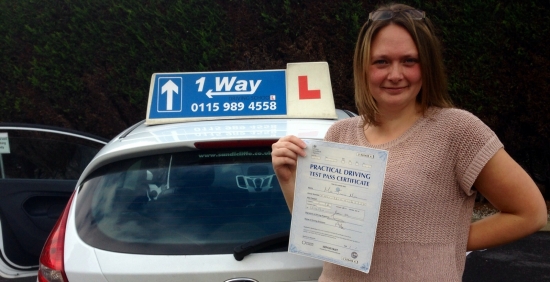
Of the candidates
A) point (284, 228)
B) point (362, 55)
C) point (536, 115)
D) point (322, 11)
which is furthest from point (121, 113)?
point (362, 55)

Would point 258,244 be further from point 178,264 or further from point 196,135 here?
point 196,135

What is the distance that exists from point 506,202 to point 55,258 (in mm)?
1632

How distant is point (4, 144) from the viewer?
4.30m

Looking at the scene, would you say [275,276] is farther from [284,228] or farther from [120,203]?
[120,203]

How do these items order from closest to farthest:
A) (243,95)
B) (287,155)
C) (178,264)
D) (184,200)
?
(287,155) < (178,264) < (184,200) < (243,95)

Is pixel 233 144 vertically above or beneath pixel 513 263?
above

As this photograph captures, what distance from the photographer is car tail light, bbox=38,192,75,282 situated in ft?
7.02

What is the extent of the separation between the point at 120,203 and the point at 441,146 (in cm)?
135

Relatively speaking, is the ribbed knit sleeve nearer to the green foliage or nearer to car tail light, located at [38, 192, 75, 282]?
car tail light, located at [38, 192, 75, 282]

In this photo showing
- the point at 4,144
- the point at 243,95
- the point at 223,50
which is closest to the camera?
the point at 243,95

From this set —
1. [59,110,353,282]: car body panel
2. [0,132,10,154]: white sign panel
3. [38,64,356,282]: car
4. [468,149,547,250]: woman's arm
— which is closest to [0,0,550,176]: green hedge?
[0,132,10,154]: white sign panel

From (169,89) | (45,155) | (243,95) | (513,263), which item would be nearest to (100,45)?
(45,155)

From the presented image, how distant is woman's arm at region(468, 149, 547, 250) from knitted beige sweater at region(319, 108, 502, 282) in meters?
0.05

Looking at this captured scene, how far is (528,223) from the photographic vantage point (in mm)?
1577
